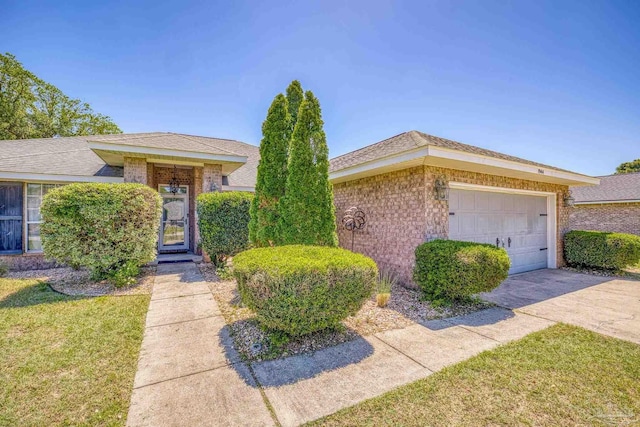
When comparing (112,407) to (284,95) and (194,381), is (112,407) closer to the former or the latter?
(194,381)

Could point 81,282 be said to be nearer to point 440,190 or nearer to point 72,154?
point 72,154

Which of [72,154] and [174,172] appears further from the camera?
[174,172]

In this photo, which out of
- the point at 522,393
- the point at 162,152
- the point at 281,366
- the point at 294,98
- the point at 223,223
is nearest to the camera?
the point at 522,393

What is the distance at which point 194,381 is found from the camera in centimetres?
280

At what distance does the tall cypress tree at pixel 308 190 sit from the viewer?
5484 mm

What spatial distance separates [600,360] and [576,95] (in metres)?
9.95

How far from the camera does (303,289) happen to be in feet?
10.6

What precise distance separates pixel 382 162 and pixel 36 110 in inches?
1160

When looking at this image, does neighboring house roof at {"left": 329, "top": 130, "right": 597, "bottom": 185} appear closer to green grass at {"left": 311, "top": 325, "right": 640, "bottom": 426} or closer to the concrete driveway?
the concrete driveway

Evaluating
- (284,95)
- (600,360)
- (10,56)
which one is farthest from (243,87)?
(10,56)

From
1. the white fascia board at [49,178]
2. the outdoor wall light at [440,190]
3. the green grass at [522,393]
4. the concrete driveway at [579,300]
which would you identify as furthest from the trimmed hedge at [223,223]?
the concrete driveway at [579,300]

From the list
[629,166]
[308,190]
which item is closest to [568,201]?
[308,190]

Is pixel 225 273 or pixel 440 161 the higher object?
pixel 440 161

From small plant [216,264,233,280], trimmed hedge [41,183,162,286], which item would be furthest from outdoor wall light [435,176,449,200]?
trimmed hedge [41,183,162,286]
